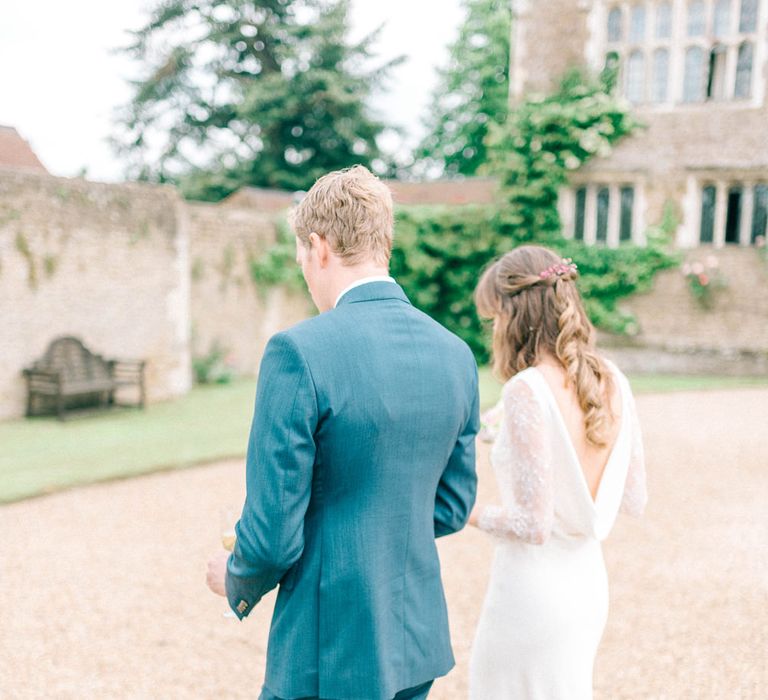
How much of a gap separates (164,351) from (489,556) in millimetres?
7716

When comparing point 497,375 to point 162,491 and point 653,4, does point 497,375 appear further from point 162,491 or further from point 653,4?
point 653,4

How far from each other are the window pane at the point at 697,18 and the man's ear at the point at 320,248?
48.5ft

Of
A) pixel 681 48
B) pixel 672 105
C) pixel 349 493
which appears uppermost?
pixel 681 48

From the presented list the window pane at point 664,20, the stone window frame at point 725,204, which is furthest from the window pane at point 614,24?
the stone window frame at point 725,204

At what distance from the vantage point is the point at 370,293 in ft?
5.41

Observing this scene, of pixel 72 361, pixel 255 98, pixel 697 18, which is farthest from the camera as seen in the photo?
pixel 255 98

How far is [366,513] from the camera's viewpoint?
1586mm

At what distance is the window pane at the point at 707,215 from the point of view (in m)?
14.2

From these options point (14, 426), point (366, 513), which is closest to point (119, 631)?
point (366, 513)

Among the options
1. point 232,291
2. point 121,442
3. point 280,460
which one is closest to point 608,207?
point 232,291

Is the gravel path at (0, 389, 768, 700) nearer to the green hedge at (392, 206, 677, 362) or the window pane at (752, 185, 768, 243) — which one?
the green hedge at (392, 206, 677, 362)

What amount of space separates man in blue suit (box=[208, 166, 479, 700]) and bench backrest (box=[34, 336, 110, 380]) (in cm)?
865

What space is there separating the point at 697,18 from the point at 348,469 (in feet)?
49.6

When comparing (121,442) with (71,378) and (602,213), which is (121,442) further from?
(602,213)
